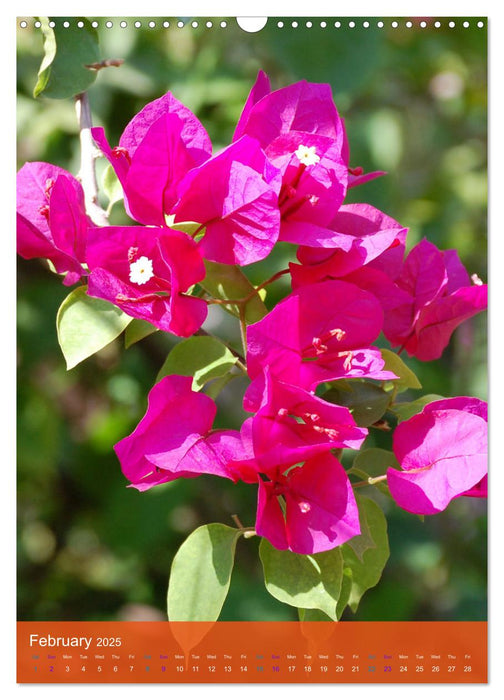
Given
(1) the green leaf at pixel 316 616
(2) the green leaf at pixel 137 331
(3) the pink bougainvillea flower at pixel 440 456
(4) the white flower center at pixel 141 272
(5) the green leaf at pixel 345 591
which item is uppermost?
→ (4) the white flower center at pixel 141 272

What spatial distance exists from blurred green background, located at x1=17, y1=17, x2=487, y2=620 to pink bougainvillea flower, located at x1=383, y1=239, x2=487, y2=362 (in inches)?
17.8

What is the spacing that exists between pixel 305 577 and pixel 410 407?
17cm

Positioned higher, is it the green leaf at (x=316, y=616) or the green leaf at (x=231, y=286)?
the green leaf at (x=231, y=286)

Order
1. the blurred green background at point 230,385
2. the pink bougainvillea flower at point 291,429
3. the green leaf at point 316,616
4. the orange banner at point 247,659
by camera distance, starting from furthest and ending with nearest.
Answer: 1. the blurred green background at point 230,385
2. the orange banner at point 247,659
3. the green leaf at point 316,616
4. the pink bougainvillea flower at point 291,429

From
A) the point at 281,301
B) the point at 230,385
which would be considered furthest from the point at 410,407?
the point at 230,385

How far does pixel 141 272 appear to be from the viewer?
63cm

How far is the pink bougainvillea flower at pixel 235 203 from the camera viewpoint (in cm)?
62

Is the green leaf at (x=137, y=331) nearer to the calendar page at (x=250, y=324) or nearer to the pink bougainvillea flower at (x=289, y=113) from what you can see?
the calendar page at (x=250, y=324)

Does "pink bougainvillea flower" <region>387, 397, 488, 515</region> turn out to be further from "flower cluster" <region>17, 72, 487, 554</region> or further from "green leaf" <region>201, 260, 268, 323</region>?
"green leaf" <region>201, 260, 268, 323</region>

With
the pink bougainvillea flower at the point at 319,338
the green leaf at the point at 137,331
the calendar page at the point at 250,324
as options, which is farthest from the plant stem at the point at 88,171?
the pink bougainvillea flower at the point at 319,338

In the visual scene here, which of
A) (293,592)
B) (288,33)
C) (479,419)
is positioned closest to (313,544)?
(293,592)

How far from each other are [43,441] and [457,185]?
90 cm

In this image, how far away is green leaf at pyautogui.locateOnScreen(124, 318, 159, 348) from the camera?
69cm

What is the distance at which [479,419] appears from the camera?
664 mm
